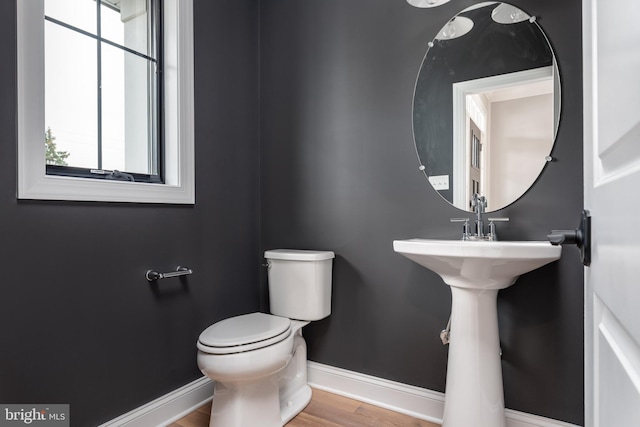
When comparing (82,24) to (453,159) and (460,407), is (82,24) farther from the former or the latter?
(460,407)

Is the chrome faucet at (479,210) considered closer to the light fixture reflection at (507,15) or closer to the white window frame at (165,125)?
the light fixture reflection at (507,15)

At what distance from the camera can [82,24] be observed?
156 cm

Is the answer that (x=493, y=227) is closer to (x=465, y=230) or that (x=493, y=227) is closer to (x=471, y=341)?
(x=465, y=230)

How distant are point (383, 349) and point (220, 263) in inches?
39.5

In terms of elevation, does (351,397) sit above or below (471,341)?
below

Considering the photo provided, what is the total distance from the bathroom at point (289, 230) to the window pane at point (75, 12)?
0.88ft

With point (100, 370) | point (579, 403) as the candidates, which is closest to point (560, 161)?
point (579, 403)

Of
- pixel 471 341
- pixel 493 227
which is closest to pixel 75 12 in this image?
pixel 493 227

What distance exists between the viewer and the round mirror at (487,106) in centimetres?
154

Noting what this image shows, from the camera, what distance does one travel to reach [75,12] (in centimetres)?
153

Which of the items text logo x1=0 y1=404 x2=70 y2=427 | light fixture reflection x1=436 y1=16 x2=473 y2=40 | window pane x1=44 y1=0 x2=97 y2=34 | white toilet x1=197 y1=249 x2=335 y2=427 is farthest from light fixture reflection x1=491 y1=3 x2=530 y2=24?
text logo x1=0 y1=404 x2=70 y2=427

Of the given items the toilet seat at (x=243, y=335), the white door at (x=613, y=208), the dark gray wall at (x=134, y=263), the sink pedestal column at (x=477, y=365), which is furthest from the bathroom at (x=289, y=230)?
the white door at (x=613, y=208)

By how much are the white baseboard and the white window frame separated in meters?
0.95

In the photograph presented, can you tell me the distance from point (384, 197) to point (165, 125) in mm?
1190
